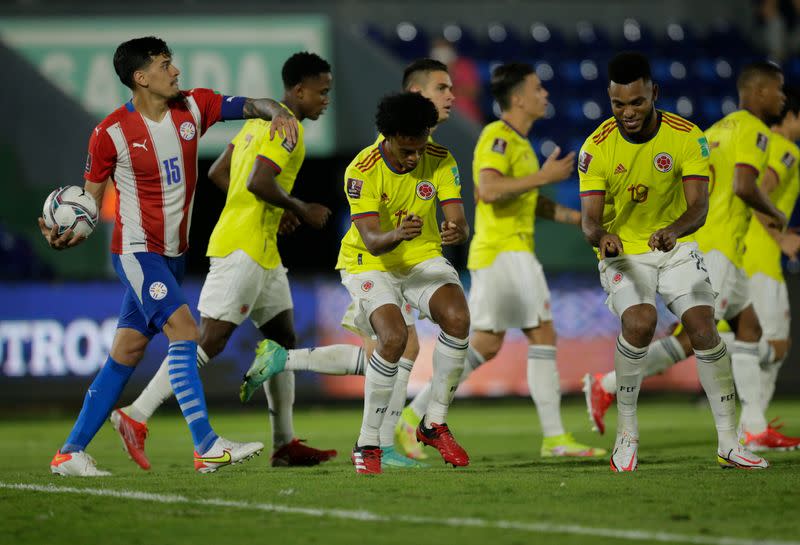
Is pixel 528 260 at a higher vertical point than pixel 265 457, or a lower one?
higher

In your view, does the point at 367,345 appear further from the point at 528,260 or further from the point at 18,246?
the point at 18,246

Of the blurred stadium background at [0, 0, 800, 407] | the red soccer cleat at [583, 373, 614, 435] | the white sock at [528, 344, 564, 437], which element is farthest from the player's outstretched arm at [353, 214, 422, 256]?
the blurred stadium background at [0, 0, 800, 407]

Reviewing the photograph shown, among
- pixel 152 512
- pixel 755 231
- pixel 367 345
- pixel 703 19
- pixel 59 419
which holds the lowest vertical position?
pixel 59 419

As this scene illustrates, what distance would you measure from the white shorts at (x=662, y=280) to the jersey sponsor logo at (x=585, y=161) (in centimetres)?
49

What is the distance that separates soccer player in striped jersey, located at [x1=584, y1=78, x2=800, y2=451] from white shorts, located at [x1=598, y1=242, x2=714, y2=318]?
1894 mm

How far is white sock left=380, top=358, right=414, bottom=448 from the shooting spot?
7309 millimetres

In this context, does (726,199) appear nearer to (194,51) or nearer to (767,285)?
(767,285)

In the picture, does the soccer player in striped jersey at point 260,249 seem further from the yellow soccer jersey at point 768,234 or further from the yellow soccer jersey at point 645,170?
the yellow soccer jersey at point 768,234

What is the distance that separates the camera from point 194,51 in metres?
15.7

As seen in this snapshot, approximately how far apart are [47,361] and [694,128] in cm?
786

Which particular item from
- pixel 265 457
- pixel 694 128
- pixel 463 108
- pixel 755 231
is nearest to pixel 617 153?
pixel 694 128

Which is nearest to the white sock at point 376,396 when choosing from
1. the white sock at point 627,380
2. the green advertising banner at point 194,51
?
the white sock at point 627,380

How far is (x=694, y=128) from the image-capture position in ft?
21.3

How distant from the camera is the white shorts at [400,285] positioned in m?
6.61
